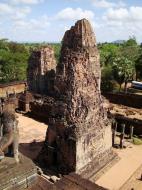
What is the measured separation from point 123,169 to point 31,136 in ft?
28.8

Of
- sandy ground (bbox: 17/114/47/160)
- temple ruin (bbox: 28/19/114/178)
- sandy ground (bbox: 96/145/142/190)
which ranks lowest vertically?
sandy ground (bbox: 96/145/142/190)

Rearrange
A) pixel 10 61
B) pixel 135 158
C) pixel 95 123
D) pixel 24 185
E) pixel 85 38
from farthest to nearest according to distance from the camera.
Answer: pixel 10 61, pixel 135 158, pixel 95 123, pixel 85 38, pixel 24 185

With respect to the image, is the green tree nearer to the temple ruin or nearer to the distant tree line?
the distant tree line

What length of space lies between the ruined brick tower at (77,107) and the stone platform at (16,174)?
883cm

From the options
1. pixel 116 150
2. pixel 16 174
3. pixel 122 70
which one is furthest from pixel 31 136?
pixel 122 70

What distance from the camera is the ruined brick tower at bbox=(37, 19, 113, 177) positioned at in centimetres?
1653

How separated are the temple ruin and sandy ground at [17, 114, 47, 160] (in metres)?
2.66

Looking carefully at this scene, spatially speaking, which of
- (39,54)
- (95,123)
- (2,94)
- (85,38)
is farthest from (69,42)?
(2,94)

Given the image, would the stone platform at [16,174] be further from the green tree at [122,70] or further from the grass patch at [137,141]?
the green tree at [122,70]

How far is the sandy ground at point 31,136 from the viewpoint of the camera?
20672 mm

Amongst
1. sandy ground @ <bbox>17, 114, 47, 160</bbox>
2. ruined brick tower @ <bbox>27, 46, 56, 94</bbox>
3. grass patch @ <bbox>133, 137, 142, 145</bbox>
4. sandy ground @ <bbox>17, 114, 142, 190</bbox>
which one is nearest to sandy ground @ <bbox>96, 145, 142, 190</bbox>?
sandy ground @ <bbox>17, 114, 142, 190</bbox>

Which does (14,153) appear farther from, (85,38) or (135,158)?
(135,158)

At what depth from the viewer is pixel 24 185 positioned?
723 cm

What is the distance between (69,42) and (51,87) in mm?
17307
